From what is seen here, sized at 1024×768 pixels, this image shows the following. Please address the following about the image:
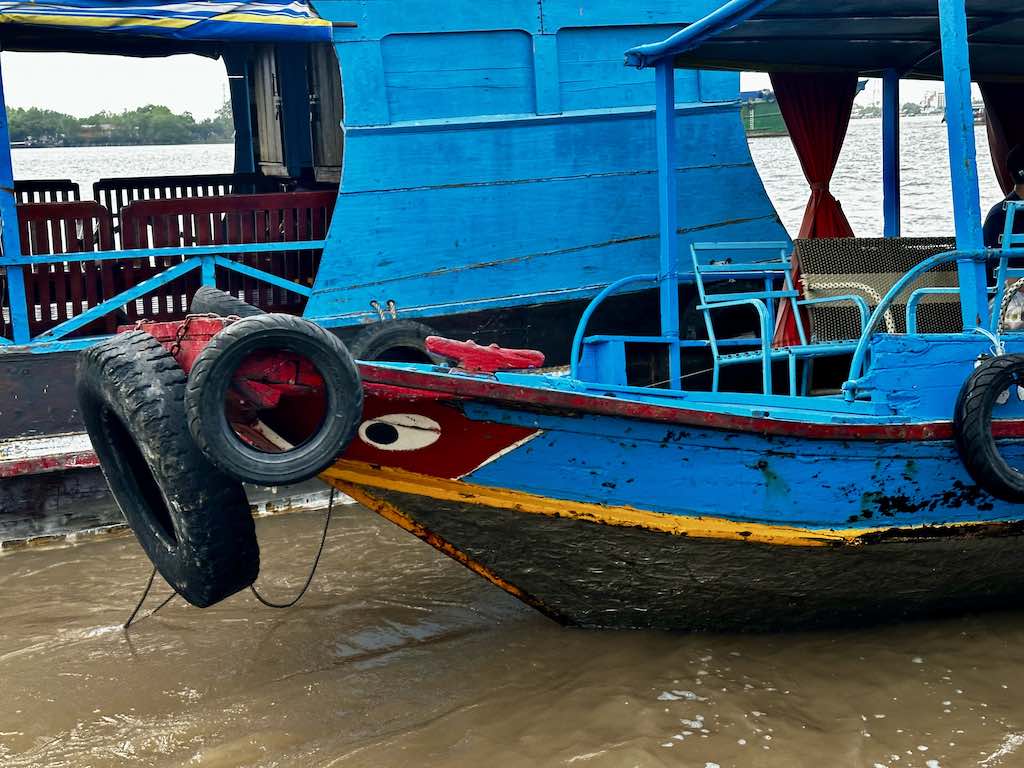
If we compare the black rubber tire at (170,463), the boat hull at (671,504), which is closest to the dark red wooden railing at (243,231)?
the black rubber tire at (170,463)

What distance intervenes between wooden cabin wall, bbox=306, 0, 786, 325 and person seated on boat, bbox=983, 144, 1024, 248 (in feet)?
5.69

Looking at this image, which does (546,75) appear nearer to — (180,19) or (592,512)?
(180,19)

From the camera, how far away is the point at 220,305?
456 cm

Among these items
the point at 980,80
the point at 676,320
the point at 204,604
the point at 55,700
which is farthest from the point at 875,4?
the point at 55,700

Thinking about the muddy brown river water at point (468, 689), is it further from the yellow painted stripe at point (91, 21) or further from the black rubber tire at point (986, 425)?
the yellow painted stripe at point (91, 21)

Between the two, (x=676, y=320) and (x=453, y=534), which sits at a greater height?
(x=676, y=320)

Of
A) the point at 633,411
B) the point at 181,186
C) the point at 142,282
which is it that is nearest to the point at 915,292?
the point at 633,411

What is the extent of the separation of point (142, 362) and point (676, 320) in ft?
10.2

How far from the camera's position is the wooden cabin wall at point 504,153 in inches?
260

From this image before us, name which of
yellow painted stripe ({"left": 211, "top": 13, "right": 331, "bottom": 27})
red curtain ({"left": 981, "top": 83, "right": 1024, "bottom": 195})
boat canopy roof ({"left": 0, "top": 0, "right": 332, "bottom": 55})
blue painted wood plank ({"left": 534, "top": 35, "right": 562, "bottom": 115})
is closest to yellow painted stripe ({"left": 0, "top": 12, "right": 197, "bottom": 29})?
boat canopy roof ({"left": 0, "top": 0, "right": 332, "bottom": 55})

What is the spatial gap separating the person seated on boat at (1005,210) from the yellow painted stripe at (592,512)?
239cm

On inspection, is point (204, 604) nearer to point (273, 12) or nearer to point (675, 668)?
point (675, 668)

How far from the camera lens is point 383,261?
22.2 ft

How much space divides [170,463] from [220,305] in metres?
1.20
